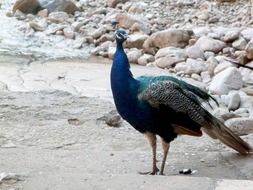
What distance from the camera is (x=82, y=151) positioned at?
491 cm

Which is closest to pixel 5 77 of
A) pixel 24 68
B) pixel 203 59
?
pixel 24 68

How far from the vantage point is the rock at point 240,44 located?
384 inches

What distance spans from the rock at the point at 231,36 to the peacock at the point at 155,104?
579cm

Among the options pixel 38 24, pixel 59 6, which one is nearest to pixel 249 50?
pixel 38 24

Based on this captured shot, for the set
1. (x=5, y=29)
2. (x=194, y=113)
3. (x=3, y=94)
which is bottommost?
(x=5, y=29)

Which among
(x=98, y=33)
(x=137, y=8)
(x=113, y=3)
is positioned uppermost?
(x=98, y=33)

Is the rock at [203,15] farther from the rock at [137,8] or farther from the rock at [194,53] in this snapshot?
the rock at [194,53]

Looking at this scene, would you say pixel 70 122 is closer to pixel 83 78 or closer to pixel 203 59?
pixel 83 78

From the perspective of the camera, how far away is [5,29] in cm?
1154

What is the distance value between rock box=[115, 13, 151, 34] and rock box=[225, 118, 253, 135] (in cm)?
570

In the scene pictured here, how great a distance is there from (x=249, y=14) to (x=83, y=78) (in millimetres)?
5411

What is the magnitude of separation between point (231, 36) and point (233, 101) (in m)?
3.37

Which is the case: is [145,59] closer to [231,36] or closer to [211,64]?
[211,64]

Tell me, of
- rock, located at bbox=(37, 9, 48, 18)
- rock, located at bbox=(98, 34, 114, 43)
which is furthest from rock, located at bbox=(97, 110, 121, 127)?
rock, located at bbox=(37, 9, 48, 18)
